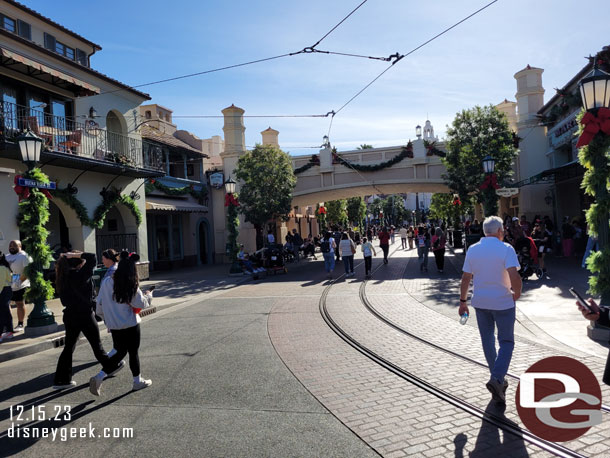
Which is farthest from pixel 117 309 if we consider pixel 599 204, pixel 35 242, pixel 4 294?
pixel 599 204

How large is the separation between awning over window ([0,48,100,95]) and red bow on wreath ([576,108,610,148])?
44.8 ft

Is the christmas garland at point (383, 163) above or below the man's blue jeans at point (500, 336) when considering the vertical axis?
above

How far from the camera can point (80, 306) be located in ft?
18.9

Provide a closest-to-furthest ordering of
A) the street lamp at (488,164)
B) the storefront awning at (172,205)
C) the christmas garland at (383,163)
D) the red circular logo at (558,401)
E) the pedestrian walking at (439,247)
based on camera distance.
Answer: the red circular logo at (558,401) < the pedestrian walking at (439,247) < the street lamp at (488,164) < the storefront awning at (172,205) < the christmas garland at (383,163)

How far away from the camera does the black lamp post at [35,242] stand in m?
8.96

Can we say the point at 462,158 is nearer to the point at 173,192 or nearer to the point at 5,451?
the point at 173,192

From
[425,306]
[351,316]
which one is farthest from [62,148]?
[425,306]

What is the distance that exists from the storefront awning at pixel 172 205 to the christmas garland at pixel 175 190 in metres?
0.42

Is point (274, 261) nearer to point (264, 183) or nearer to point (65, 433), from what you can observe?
point (264, 183)

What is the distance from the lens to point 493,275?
456 cm

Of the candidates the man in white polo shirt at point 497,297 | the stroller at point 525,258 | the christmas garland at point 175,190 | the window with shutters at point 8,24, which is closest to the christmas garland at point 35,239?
the man in white polo shirt at point 497,297

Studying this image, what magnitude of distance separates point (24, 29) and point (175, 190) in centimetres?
1007

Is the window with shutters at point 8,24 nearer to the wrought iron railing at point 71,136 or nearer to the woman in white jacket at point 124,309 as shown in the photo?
the wrought iron railing at point 71,136

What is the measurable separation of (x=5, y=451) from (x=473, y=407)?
422cm
